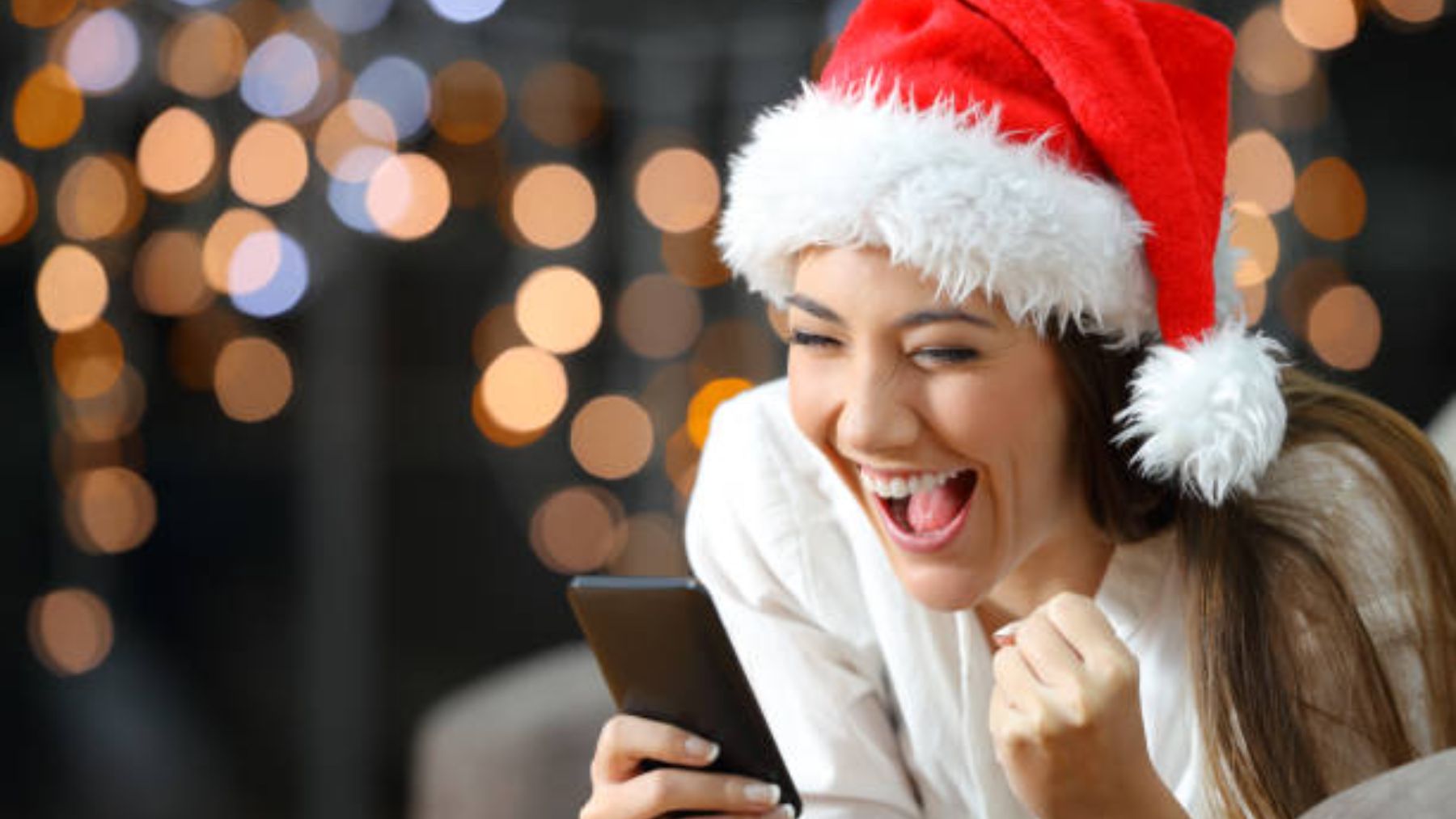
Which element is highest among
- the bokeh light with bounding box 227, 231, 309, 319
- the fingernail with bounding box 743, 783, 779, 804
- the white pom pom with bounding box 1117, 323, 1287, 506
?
the bokeh light with bounding box 227, 231, 309, 319

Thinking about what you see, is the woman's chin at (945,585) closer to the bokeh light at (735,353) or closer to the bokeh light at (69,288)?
the bokeh light at (735,353)

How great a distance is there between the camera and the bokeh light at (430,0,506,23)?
249 cm

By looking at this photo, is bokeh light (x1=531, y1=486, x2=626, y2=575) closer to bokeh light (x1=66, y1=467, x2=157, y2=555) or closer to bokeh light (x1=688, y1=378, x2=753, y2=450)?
bokeh light (x1=688, y1=378, x2=753, y2=450)

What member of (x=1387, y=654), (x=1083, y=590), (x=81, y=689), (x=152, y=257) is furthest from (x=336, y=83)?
(x=1387, y=654)

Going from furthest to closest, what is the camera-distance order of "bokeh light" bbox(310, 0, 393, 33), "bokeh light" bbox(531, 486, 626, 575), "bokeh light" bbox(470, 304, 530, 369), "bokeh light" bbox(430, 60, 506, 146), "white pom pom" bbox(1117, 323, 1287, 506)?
"bokeh light" bbox(531, 486, 626, 575)
"bokeh light" bbox(470, 304, 530, 369)
"bokeh light" bbox(430, 60, 506, 146)
"bokeh light" bbox(310, 0, 393, 33)
"white pom pom" bbox(1117, 323, 1287, 506)

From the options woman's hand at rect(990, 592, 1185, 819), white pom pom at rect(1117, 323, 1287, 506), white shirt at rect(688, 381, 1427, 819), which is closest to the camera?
woman's hand at rect(990, 592, 1185, 819)

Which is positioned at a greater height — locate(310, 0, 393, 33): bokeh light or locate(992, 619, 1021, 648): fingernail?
locate(310, 0, 393, 33): bokeh light

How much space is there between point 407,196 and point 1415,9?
161cm

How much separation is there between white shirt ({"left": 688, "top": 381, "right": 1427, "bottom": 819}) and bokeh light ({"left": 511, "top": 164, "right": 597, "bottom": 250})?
4.08ft

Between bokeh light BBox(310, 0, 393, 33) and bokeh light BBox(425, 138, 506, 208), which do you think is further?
bokeh light BBox(425, 138, 506, 208)

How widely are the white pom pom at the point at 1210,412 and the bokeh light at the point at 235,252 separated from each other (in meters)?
1.72

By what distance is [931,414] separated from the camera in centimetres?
113

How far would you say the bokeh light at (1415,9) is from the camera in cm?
266

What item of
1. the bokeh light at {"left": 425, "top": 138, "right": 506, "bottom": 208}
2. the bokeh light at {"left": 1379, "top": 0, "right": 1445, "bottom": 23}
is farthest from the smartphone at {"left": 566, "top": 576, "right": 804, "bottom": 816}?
the bokeh light at {"left": 1379, "top": 0, "right": 1445, "bottom": 23}
